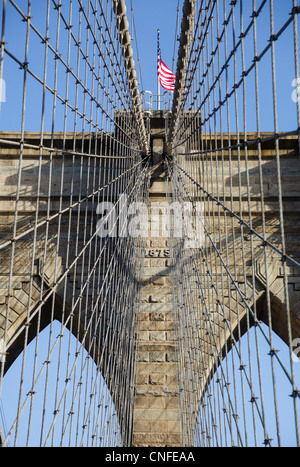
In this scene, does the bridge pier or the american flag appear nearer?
the bridge pier

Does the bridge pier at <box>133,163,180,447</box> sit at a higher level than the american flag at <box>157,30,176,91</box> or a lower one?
lower

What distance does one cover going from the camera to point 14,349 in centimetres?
1065

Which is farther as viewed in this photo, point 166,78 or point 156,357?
point 166,78

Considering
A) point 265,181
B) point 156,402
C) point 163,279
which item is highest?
point 265,181

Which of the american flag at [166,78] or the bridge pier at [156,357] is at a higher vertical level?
the american flag at [166,78]

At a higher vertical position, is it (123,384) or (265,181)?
(265,181)

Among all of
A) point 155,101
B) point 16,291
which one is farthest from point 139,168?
point 16,291

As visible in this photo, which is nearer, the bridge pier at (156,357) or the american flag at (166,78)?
the bridge pier at (156,357)

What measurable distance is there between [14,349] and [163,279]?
2752 mm

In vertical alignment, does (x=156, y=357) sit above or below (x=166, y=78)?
below

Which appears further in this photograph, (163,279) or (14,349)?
(14,349)
